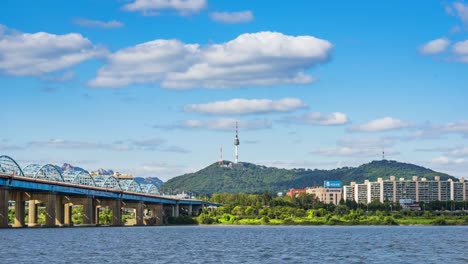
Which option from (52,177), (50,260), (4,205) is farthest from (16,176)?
(50,260)

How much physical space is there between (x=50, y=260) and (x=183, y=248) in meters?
25.7

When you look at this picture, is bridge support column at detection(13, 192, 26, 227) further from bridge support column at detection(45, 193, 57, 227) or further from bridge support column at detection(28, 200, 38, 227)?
bridge support column at detection(28, 200, 38, 227)

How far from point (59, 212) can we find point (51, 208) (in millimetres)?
19821

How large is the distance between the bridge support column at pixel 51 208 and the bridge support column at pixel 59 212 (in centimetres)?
1067

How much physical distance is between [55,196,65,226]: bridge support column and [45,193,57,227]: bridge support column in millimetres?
10670

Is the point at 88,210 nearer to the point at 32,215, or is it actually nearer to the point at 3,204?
the point at 32,215

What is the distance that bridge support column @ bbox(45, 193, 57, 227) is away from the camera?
171500 millimetres

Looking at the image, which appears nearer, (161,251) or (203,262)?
(203,262)

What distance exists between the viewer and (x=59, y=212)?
7598 inches

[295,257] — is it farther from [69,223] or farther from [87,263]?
[69,223]

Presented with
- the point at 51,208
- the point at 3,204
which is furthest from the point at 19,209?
the point at 3,204

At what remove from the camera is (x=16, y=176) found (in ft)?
511

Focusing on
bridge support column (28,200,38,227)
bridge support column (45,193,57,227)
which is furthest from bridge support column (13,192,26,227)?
bridge support column (28,200,38,227)

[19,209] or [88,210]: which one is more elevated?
[19,209]
